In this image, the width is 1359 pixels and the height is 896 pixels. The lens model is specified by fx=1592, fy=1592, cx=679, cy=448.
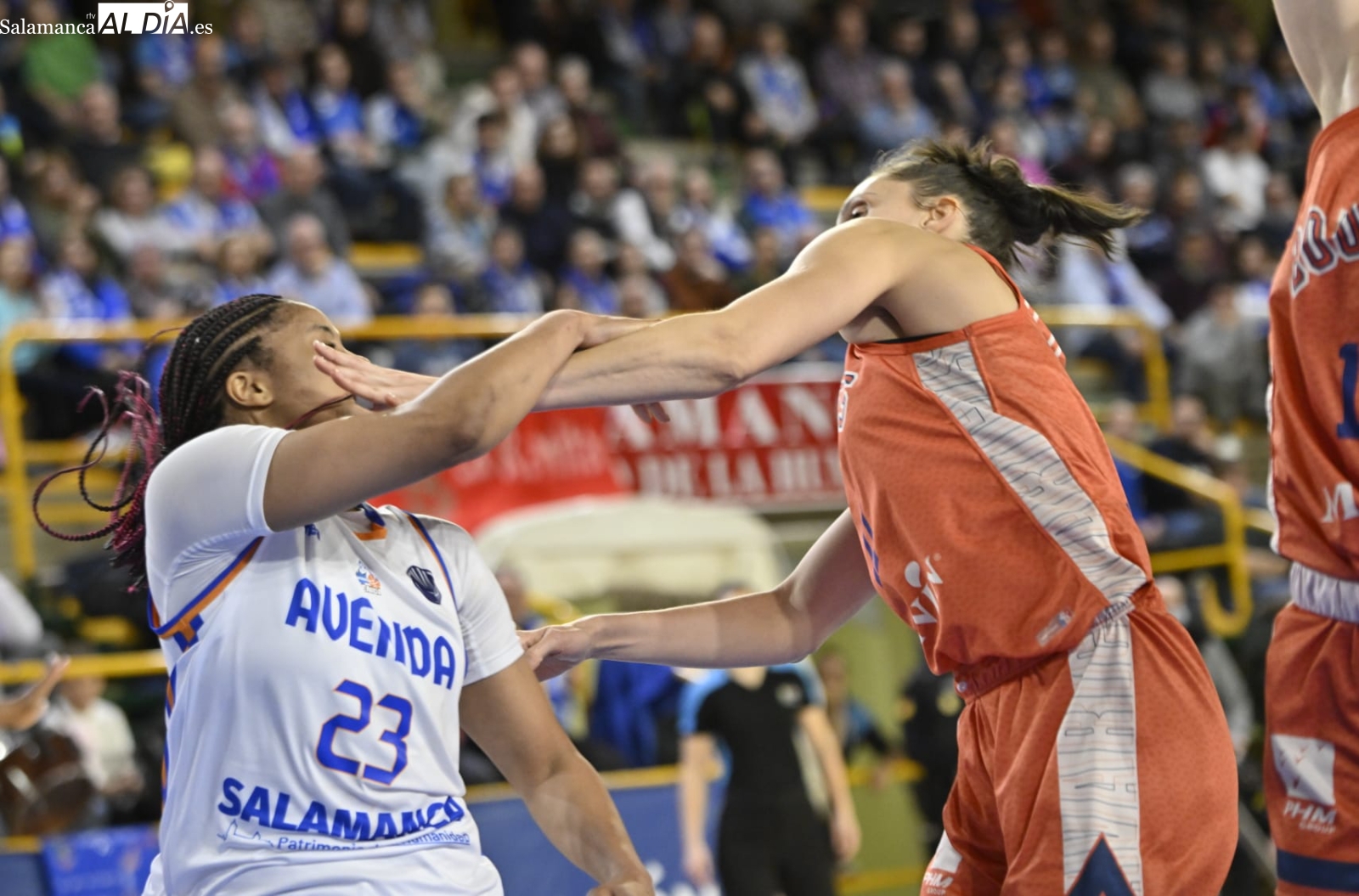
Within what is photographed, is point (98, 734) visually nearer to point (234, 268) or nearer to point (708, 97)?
point (234, 268)

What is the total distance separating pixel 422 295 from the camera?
10320 mm

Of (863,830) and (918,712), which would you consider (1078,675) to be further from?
(863,830)

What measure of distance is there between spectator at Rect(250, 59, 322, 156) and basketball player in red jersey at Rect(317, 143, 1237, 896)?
30.4 feet

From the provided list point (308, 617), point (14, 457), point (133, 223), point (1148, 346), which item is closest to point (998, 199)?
point (308, 617)

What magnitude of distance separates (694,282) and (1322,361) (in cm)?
877

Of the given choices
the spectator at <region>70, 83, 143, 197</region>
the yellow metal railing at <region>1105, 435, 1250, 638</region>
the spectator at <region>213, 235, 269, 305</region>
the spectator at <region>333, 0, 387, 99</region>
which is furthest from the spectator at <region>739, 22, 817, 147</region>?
the spectator at <region>213, 235, 269, 305</region>

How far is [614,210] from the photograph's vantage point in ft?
40.3

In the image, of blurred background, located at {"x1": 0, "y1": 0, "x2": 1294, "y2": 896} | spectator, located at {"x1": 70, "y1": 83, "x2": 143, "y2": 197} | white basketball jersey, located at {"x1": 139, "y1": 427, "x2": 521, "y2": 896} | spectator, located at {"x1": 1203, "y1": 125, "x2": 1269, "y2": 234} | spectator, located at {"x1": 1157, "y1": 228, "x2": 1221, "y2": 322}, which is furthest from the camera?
spectator, located at {"x1": 1203, "y1": 125, "x2": 1269, "y2": 234}

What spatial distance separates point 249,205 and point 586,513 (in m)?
3.16

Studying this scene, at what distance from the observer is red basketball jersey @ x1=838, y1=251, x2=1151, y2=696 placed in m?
2.84

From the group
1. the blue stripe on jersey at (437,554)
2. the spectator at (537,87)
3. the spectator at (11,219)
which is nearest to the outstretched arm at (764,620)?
the blue stripe on jersey at (437,554)

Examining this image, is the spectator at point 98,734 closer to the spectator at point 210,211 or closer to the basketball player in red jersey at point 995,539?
the spectator at point 210,211

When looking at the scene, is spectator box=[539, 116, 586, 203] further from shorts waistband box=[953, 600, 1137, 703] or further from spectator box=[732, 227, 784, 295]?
shorts waistband box=[953, 600, 1137, 703]

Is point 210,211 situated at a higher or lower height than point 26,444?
higher
